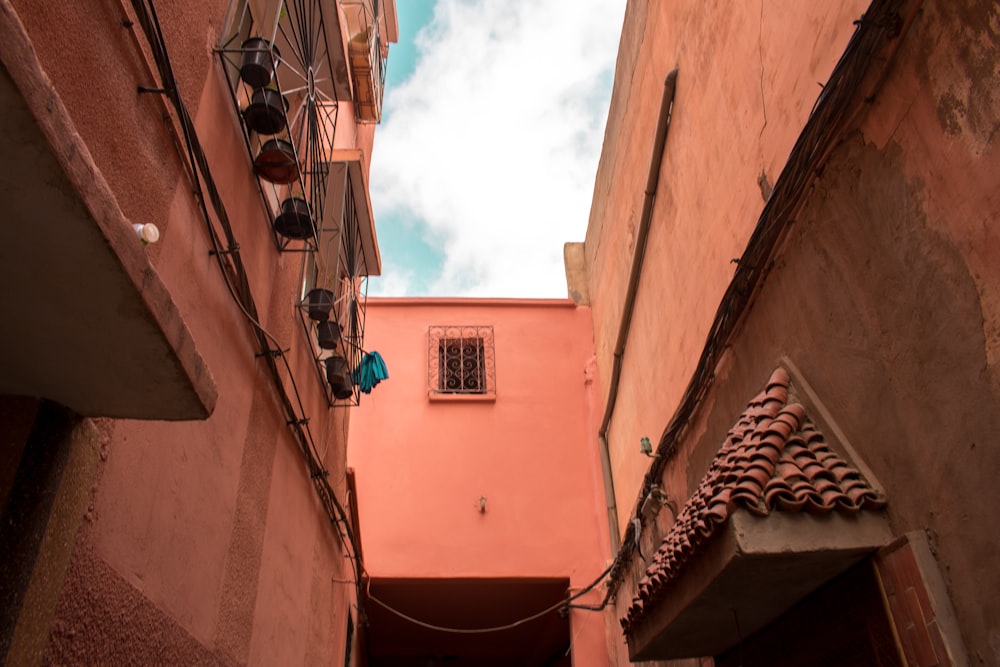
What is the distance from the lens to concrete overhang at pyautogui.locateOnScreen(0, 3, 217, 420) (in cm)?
157

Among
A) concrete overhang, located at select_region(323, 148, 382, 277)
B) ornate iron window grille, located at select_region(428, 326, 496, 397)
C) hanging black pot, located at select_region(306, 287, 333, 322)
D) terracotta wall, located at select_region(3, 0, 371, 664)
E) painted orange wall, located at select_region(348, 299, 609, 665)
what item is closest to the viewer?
terracotta wall, located at select_region(3, 0, 371, 664)

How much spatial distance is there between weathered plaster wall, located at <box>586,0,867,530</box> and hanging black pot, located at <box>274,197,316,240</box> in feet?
9.18

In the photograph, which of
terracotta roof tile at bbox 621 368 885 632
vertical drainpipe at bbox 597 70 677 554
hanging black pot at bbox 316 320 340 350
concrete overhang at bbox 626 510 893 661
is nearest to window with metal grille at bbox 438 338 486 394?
vertical drainpipe at bbox 597 70 677 554

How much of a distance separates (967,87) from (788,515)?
5.88 feet

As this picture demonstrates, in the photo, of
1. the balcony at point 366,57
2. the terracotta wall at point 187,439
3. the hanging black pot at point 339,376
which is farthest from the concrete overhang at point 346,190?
the balcony at point 366,57

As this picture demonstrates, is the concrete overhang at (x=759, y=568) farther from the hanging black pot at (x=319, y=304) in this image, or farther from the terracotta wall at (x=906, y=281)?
the hanging black pot at (x=319, y=304)

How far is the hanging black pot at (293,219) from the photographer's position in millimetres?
5078

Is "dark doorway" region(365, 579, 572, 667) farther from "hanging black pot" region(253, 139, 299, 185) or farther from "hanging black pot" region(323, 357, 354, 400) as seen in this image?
"hanging black pot" region(253, 139, 299, 185)

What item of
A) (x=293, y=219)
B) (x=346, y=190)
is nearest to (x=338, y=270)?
(x=346, y=190)

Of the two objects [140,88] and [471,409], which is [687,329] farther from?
[471,409]

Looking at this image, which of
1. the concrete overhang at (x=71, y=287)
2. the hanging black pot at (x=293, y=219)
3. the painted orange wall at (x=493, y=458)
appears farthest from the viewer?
the painted orange wall at (x=493, y=458)

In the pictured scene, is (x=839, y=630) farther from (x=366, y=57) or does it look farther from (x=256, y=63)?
(x=366, y=57)

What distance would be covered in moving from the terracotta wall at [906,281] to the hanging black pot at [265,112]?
283cm

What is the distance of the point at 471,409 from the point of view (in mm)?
11242
